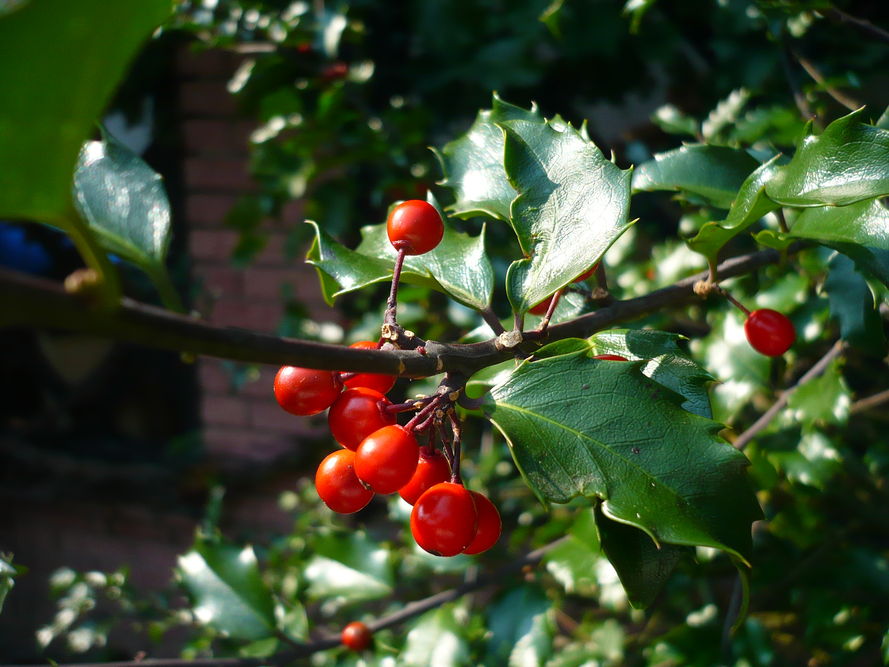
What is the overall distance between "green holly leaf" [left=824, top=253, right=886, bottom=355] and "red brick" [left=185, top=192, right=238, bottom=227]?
1912mm

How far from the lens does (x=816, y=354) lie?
1404 millimetres

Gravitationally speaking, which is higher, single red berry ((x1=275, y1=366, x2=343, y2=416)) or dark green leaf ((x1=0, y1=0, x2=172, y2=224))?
dark green leaf ((x1=0, y1=0, x2=172, y2=224))

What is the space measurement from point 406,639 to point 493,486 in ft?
1.57

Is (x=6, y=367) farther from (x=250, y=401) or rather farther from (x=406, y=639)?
(x=406, y=639)

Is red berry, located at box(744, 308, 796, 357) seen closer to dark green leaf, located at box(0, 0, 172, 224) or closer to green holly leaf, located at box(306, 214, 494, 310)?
green holly leaf, located at box(306, 214, 494, 310)

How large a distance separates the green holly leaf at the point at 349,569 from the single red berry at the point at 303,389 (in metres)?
0.83

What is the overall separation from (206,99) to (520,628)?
1.87m

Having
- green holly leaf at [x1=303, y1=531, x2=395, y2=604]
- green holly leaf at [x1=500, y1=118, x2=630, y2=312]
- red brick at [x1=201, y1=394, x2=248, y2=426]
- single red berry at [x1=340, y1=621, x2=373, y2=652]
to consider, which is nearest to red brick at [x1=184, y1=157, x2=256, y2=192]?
red brick at [x1=201, y1=394, x2=248, y2=426]

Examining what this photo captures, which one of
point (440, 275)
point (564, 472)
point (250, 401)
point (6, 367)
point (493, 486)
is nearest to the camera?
point (564, 472)

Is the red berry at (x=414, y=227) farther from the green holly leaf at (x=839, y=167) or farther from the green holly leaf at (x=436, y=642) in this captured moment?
the green holly leaf at (x=436, y=642)

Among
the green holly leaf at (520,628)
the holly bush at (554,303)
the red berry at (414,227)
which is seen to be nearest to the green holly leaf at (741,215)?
the holly bush at (554,303)

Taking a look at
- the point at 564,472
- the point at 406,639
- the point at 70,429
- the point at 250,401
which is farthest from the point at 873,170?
the point at 70,429

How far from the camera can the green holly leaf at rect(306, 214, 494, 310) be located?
0.71m

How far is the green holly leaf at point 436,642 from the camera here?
1172 mm
